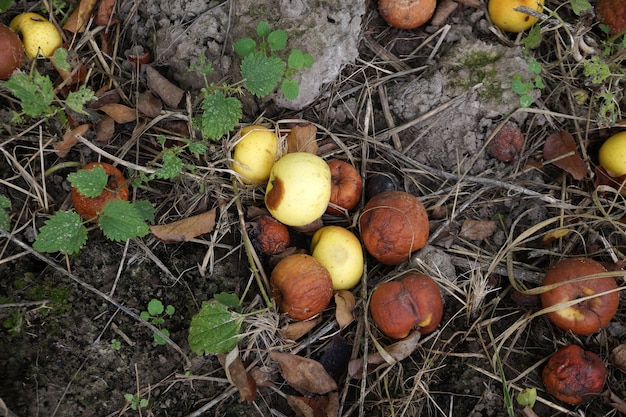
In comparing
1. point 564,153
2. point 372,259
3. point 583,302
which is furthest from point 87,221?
point 564,153

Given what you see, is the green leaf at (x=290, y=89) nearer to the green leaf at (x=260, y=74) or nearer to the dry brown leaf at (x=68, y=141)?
the green leaf at (x=260, y=74)

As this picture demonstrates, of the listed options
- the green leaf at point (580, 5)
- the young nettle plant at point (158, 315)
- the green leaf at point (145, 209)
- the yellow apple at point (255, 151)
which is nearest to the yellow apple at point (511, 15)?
the green leaf at point (580, 5)

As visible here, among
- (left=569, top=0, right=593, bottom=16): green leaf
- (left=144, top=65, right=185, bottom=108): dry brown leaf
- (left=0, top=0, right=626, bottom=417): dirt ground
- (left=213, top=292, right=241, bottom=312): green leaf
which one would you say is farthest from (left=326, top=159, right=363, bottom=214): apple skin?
(left=569, top=0, right=593, bottom=16): green leaf

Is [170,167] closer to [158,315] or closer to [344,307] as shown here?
[158,315]

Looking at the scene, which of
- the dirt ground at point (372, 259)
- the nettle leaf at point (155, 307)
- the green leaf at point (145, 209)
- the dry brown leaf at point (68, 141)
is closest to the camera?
the dirt ground at point (372, 259)

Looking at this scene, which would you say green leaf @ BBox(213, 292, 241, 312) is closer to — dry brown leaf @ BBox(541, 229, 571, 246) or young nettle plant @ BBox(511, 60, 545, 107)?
dry brown leaf @ BBox(541, 229, 571, 246)

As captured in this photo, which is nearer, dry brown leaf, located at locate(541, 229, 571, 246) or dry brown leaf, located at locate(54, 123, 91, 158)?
dry brown leaf, located at locate(54, 123, 91, 158)
